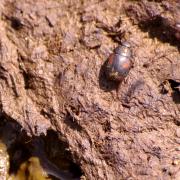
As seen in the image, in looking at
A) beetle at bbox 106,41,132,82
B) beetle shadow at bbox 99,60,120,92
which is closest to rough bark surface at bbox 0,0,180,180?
beetle shadow at bbox 99,60,120,92

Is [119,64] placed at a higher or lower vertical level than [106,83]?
higher

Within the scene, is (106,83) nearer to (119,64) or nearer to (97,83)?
(97,83)

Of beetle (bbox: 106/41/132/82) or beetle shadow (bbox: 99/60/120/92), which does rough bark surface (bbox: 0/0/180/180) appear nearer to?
beetle shadow (bbox: 99/60/120/92)

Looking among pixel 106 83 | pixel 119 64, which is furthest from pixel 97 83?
pixel 119 64

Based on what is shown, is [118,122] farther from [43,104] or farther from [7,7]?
[7,7]

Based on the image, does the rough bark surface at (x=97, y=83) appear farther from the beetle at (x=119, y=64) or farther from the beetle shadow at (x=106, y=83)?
the beetle at (x=119, y=64)
